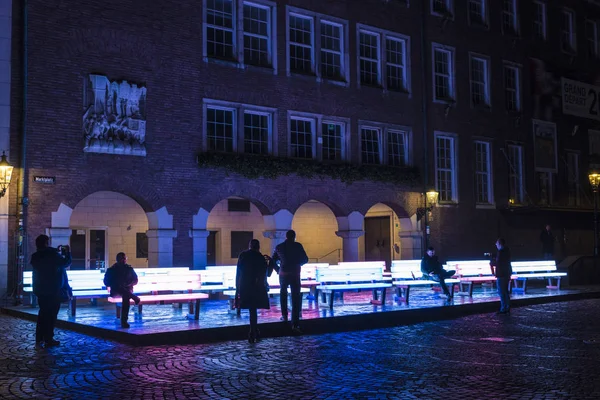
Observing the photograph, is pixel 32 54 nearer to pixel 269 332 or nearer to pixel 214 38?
pixel 214 38

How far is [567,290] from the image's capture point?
23328 millimetres

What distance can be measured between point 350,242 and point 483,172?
7672 mm

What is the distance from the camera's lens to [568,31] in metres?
35.6

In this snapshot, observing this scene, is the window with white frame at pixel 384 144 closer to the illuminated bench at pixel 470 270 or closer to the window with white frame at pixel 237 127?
the window with white frame at pixel 237 127

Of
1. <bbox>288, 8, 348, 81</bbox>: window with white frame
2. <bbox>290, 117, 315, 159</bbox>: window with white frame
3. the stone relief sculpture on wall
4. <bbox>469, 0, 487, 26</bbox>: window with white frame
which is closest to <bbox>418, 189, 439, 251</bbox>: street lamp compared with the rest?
<bbox>290, 117, 315, 159</bbox>: window with white frame

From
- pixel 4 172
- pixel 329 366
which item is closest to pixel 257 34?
pixel 4 172

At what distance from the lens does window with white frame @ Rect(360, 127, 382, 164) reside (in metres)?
26.8

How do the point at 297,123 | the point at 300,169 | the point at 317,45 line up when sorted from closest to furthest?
the point at 300,169
the point at 297,123
the point at 317,45

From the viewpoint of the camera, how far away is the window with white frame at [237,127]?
22.8 metres

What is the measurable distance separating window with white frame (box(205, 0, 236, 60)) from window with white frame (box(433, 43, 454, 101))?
30.1 feet

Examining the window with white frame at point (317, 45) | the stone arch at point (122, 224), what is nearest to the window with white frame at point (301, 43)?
the window with white frame at point (317, 45)

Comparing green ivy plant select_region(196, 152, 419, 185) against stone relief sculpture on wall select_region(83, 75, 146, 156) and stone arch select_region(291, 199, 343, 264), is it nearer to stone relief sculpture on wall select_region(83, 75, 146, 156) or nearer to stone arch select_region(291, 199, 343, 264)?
stone relief sculpture on wall select_region(83, 75, 146, 156)

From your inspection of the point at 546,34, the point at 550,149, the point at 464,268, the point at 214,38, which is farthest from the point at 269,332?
the point at 546,34

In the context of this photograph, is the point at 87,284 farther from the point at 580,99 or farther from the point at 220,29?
the point at 580,99
